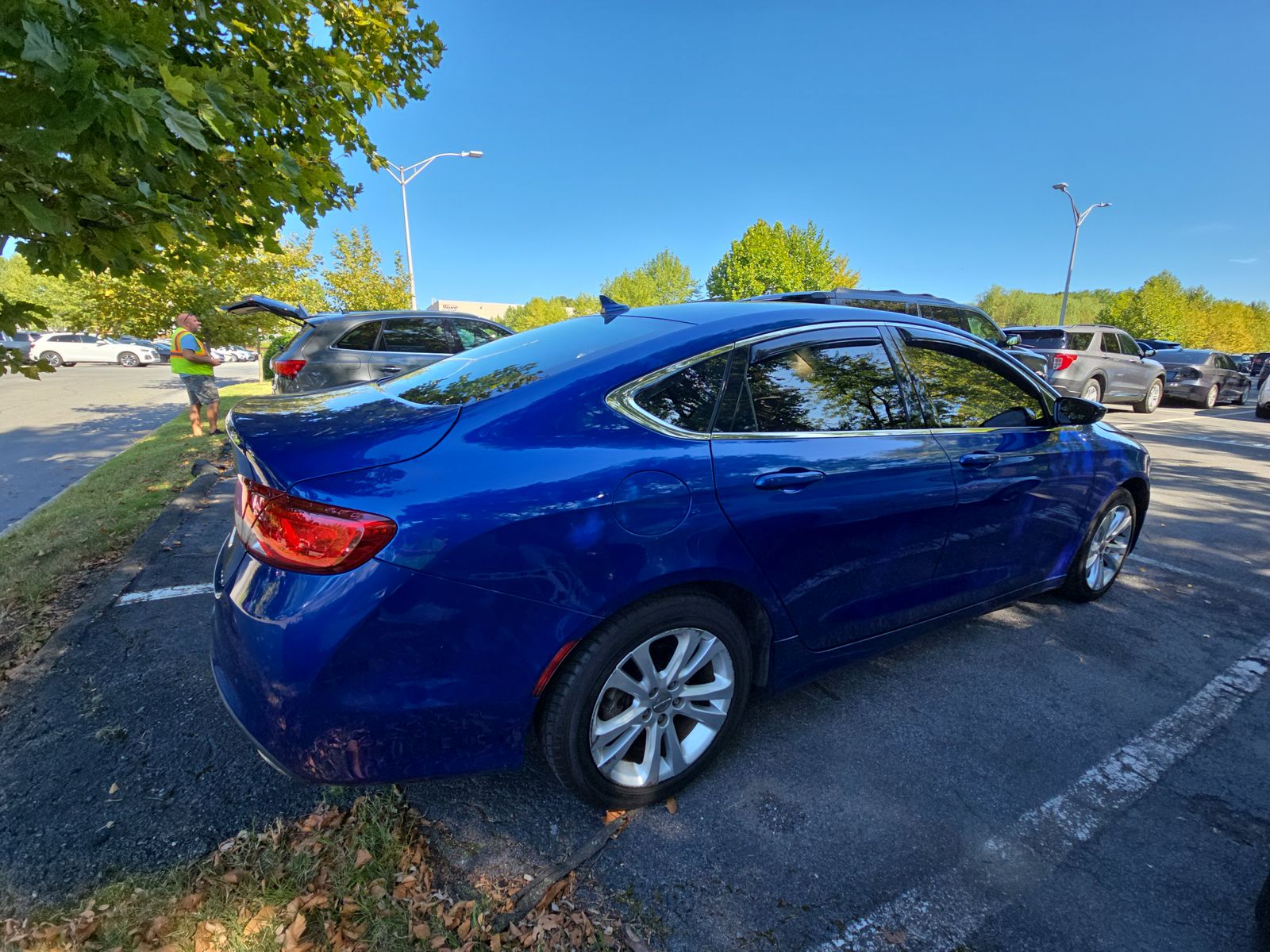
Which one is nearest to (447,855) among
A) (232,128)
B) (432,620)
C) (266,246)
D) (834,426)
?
(432,620)

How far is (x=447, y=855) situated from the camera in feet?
6.29

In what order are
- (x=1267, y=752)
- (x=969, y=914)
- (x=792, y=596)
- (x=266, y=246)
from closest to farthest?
(x=969, y=914) < (x=792, y=596) < (x=1267, y=752) < (x=266, y=246)

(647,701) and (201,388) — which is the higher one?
(201,388)

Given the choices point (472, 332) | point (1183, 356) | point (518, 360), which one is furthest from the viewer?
point (1183, 356)

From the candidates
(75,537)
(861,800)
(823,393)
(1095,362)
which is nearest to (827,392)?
(823,393)

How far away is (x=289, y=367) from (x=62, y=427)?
6508 millimetres

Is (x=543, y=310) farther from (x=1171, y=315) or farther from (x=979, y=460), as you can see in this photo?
(x=979, y=460)

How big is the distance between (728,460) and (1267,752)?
2.58 m

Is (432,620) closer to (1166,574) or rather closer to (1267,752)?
(1267,752)

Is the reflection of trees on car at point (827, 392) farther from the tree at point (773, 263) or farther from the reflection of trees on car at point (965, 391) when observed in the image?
the tree at point (773, 263)

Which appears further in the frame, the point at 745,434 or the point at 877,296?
the point at 877,296

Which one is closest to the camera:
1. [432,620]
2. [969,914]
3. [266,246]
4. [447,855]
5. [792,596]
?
[432,620]

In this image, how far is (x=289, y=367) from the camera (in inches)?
271

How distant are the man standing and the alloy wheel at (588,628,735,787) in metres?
8.86
